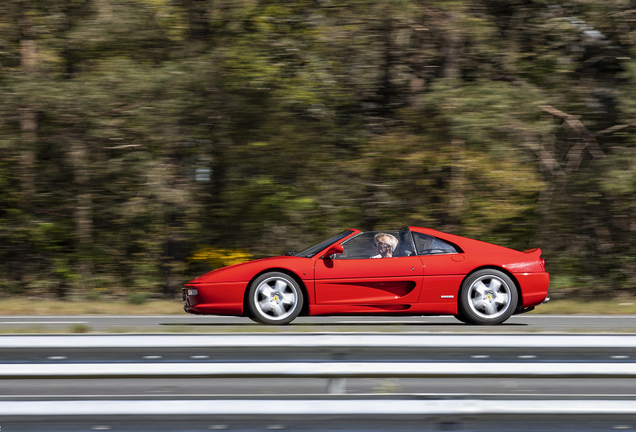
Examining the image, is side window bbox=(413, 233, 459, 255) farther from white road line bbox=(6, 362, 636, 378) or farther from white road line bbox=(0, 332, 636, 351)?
white road line bbox=(6, 362, 636, 378)

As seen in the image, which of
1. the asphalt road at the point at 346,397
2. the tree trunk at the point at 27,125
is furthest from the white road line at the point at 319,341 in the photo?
the tree trunk at the point at 27,125

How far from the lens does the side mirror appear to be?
7551 millimetres

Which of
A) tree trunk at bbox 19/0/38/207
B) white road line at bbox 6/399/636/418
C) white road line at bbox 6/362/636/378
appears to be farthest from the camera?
tree trunk at bbox 19/0/38/207

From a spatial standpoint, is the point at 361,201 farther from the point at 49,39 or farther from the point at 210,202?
the point at 49,39

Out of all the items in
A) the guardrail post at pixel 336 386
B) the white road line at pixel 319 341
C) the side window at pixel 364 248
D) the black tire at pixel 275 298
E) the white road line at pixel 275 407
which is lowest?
the black tire at pixel 275 298

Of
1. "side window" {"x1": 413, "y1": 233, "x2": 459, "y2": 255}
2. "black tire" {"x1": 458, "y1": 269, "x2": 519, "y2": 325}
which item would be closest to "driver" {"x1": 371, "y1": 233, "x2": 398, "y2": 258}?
"side window" {"x1": 413, "y1": 233, "x2": 459, "y2": 255}

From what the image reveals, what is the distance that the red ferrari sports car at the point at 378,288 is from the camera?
750cm

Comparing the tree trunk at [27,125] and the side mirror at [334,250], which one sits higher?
the tree trunk at [27,125]

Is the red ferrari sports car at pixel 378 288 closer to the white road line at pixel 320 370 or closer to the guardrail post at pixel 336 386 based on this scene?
the guardrail post at pixel 336 386

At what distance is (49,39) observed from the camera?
14.1 meters

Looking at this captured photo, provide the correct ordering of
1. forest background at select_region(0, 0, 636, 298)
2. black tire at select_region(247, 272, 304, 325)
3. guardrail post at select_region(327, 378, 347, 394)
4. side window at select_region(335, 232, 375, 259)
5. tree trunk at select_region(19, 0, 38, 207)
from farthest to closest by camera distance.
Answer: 1. tree trunk at select_region(19, 0, 38, 207)
2. forest background at select_region(0, 0, 636, 298)
3. side window at select_region(335, 232, 375, 259)
4. black tire at select_region(247, 272, 304, 325)
5. guardrail post at select_region(327, 378, 347, 394)

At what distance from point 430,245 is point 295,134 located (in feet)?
21.8

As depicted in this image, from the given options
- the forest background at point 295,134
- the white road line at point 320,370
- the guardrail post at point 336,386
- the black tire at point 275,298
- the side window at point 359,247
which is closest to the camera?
the white road line at point 320,370

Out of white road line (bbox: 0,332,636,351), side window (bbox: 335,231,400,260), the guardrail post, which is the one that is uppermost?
white road line (bbox: 0,332,636,351)
